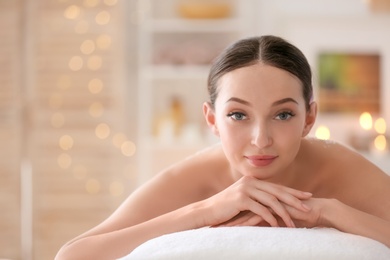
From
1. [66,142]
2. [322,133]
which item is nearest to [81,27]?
[66,142]

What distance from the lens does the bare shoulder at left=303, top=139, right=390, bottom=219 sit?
1.91m

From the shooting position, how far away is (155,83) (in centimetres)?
665

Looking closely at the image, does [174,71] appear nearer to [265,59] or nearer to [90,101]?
[90,101]

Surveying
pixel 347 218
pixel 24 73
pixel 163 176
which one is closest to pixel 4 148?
pixel 24 73

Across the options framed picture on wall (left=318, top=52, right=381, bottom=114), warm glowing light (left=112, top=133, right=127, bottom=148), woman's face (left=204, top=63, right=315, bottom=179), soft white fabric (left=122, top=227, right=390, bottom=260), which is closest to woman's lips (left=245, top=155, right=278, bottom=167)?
woman's face (left=204, top=63, right=315, bottom=179)

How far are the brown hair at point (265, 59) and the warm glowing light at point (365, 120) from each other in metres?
4.47

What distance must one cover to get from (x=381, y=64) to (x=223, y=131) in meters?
4.81

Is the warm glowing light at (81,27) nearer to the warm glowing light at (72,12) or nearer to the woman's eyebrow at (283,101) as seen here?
the warm glowing light at (72,12)

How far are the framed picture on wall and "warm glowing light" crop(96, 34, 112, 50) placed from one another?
1.60 metres

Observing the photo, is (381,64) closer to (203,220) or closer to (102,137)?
(102,137)

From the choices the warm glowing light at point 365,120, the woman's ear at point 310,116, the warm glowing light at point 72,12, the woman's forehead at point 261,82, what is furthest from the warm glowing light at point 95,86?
the woman's forehead at point 261,82

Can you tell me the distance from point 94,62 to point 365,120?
2.06m

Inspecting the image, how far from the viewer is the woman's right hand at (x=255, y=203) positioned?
164 cm

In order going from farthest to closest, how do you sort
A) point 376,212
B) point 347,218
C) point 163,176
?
point 163,176 → point 376,212 → point 347,218
